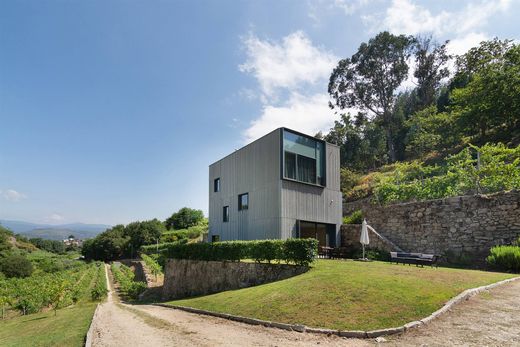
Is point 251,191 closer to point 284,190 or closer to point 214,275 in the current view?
point 284,190

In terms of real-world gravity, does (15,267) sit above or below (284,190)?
below

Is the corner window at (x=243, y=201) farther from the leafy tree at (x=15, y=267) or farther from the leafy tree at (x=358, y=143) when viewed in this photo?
the leafy tree at (x=15, y=267)

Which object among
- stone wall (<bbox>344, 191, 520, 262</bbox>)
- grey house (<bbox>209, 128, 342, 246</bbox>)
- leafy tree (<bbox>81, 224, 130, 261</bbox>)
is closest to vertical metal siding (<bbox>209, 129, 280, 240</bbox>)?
grey house (<bbox>209, 128, 342, 246</bbox>)

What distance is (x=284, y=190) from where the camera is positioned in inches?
735

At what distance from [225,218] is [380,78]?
1358 inches

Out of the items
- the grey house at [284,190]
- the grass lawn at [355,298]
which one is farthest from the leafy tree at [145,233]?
the grass lawn at [355,298]

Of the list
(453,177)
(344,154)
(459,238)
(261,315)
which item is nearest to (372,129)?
(344,154)

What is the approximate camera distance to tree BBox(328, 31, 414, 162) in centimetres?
4631

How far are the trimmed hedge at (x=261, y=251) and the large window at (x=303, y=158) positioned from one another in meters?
4.85

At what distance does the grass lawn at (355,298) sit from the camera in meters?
7.81

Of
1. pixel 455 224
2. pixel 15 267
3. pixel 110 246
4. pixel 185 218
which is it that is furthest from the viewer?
pixel 110 246

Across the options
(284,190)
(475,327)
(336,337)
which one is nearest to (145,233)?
(284,190)

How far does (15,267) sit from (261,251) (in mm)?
48625

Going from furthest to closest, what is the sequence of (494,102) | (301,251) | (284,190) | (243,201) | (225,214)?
(494,102), (225,214), (243,201), (284,190), (301,251)
